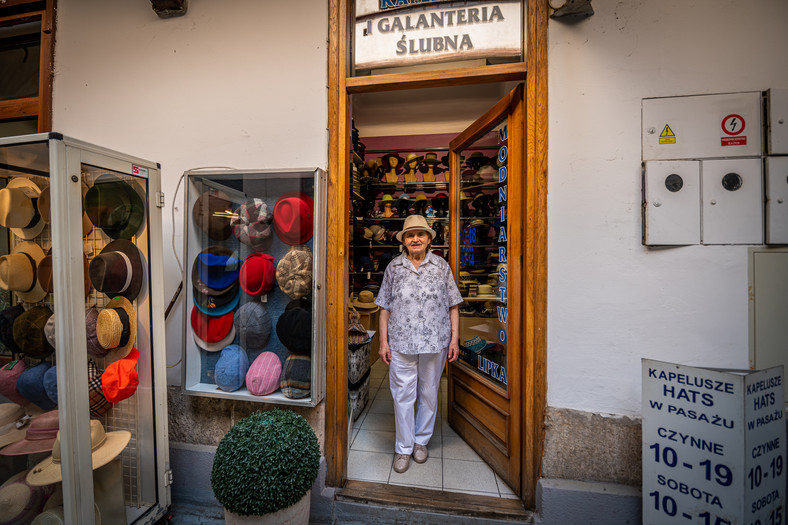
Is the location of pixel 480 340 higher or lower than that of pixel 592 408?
higher

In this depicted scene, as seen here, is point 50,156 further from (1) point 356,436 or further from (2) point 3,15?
(1) point 356,436

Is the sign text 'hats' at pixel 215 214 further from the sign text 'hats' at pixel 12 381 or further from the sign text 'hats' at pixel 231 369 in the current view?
the sign text 'hats' at pixel 12 381

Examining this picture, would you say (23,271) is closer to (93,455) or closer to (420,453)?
(93,455)

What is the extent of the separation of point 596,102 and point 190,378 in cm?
300

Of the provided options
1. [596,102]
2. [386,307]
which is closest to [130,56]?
[386,307]

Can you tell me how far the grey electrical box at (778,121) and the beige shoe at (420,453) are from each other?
2.75 m

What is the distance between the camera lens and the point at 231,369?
2.04 meters

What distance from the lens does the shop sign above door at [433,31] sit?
1.91 meters

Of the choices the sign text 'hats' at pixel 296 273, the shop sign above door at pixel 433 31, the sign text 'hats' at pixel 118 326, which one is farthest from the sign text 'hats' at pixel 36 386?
the shop sign above door at pixel 433 31

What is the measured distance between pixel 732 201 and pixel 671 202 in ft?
0.94

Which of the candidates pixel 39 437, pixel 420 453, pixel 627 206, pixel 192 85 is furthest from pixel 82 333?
pixel 627 206

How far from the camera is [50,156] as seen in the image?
1.39 metres

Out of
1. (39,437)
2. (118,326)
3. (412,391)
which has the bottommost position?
(412,391)

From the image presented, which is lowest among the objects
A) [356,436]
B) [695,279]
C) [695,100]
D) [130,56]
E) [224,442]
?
[356,436]
